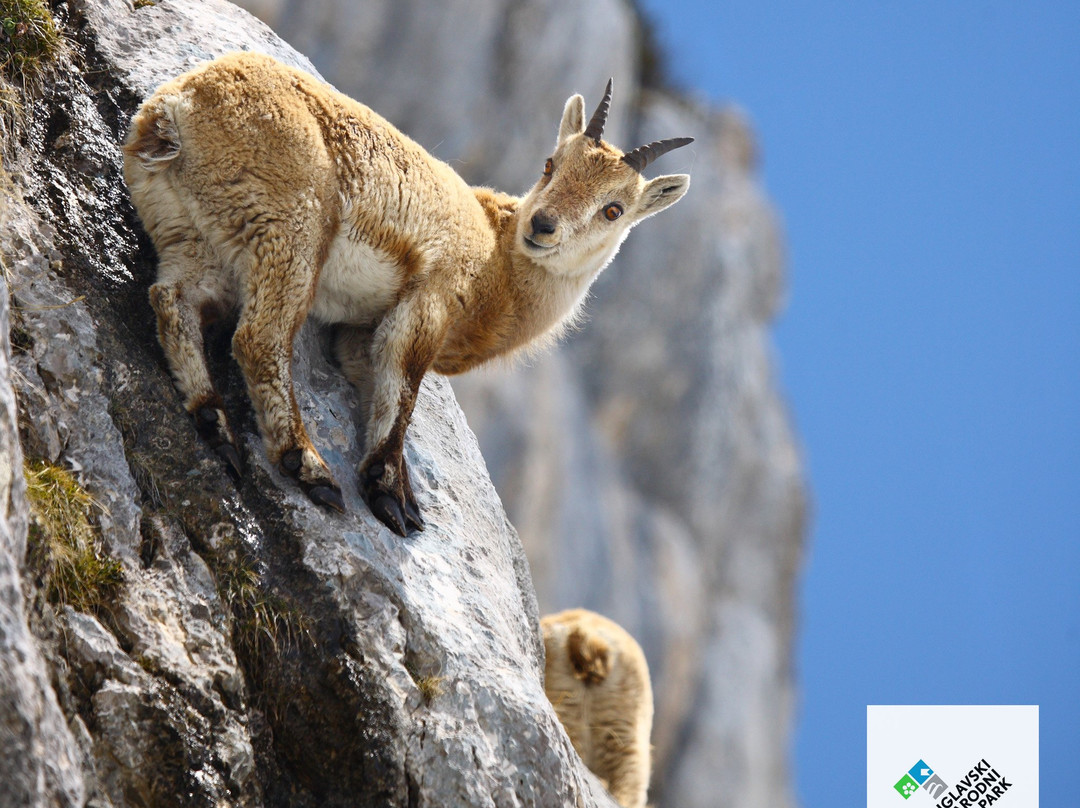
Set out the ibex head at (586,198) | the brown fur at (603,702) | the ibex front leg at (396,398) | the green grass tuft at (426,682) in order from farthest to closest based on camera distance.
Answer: the brown fur at (603,702) < the ibex head at (586,198) < the ibex front leg at (396,398) < the green grass tuft at (426,682)

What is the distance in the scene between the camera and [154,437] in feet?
18.3

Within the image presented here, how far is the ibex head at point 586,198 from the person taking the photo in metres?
7.72

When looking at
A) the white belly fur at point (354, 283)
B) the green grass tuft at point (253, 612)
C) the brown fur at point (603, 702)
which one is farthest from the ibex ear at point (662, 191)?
the green grass tuft at point (253, 612)

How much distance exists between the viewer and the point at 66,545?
489 cm

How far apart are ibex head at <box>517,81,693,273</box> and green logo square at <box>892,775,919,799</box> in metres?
5.15

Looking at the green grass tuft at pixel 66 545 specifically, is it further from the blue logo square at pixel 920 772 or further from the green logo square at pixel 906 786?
the blue logo square at pixel 920 772

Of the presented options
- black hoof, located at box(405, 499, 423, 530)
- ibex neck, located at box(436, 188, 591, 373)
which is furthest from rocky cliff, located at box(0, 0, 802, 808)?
ibex neck, located at box(436, 188, 591, 373)

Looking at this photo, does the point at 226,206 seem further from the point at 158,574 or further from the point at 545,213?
the point at 545,213

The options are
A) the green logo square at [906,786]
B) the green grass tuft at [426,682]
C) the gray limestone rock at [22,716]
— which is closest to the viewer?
the gray limestone rock at [22,716]

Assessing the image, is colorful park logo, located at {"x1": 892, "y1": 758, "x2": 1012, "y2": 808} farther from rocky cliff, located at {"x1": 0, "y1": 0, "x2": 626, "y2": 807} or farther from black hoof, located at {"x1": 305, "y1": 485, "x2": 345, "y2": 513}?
black hoof, located at {"x1": 305, "y1": 485, "x2": 345, "y2": 513}

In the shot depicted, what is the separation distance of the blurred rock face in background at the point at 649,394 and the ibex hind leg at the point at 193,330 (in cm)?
1413

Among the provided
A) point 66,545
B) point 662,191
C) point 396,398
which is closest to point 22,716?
point 66,545

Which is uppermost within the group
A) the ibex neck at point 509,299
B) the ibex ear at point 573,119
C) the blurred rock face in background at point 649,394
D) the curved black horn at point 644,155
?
the blurred rock face in background at point 649,394

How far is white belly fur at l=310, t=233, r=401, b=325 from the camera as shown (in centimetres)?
636
